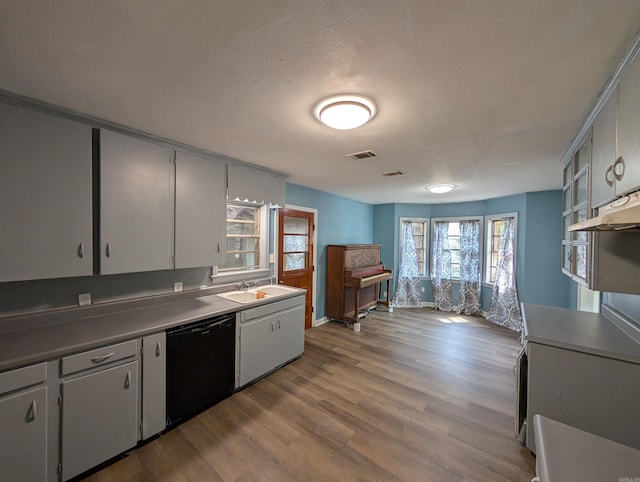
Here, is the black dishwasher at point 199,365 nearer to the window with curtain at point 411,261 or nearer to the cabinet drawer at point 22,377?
the cabinet drawer at point 22,377

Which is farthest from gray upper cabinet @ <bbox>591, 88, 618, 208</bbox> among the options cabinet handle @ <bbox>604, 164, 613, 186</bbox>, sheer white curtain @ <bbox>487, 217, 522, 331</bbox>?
sheer white curtain @ <bbox>487, 217, 522, 331</bbox>

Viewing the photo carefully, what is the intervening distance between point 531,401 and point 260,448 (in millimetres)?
2005

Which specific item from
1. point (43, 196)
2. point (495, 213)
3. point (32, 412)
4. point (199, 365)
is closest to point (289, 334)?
point (199, 365)

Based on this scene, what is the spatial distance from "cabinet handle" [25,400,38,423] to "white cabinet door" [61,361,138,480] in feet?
0.36

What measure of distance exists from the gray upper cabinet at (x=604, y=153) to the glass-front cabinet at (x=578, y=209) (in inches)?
5.3

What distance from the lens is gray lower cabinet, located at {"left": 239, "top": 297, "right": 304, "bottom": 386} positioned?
247cm

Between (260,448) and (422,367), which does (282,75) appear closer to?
(260,448)

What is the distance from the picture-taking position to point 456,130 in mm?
1905

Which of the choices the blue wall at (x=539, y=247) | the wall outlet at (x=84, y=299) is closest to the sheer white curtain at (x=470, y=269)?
the blue wall at (x=539, y=247)

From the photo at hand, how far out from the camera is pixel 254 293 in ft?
9.86

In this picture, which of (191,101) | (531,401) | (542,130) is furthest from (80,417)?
(542,130)

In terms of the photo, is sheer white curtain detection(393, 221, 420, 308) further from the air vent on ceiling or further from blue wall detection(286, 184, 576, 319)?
the air vent on ceiling

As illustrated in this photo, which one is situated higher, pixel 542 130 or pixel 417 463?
pixel 542 130

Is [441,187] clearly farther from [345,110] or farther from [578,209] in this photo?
[345,110]
